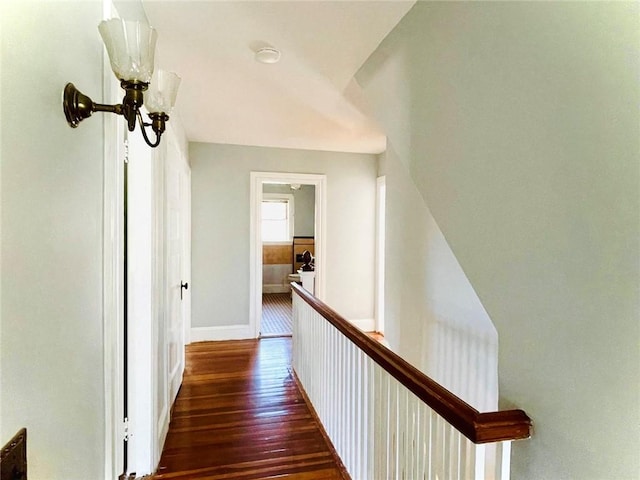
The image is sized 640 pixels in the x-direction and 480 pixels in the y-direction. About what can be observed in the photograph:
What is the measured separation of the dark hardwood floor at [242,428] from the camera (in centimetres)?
220

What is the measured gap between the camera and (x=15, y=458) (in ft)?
2.27

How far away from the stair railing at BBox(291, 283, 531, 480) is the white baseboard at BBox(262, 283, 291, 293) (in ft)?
18.5

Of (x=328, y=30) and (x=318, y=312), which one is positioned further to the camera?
(x=318, y=312)

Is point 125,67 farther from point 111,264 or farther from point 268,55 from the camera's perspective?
point 268,55

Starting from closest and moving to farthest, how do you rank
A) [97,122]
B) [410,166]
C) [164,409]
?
[97,122] < [410,166] < [164,409]

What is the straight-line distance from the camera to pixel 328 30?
196 cm

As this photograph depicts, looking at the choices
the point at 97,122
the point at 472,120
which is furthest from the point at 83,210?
the point at 472,120

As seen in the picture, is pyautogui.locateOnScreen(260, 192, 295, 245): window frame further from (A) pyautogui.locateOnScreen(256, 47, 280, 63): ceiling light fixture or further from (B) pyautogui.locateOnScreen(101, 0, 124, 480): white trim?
(B) pyautogui.locateOnScreen(101, 0, 124, 480): white trim

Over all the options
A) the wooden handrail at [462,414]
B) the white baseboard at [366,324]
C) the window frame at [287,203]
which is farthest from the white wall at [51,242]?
the window frame at [287,203]

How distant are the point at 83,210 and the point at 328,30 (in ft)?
5.00

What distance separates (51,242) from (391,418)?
1347 mm

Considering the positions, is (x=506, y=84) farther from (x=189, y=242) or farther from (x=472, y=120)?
(x=189, y=242)

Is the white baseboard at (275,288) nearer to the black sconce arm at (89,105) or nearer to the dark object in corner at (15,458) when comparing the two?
the black sconce arm at (89,105)

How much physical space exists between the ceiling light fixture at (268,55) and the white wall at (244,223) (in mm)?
2518
